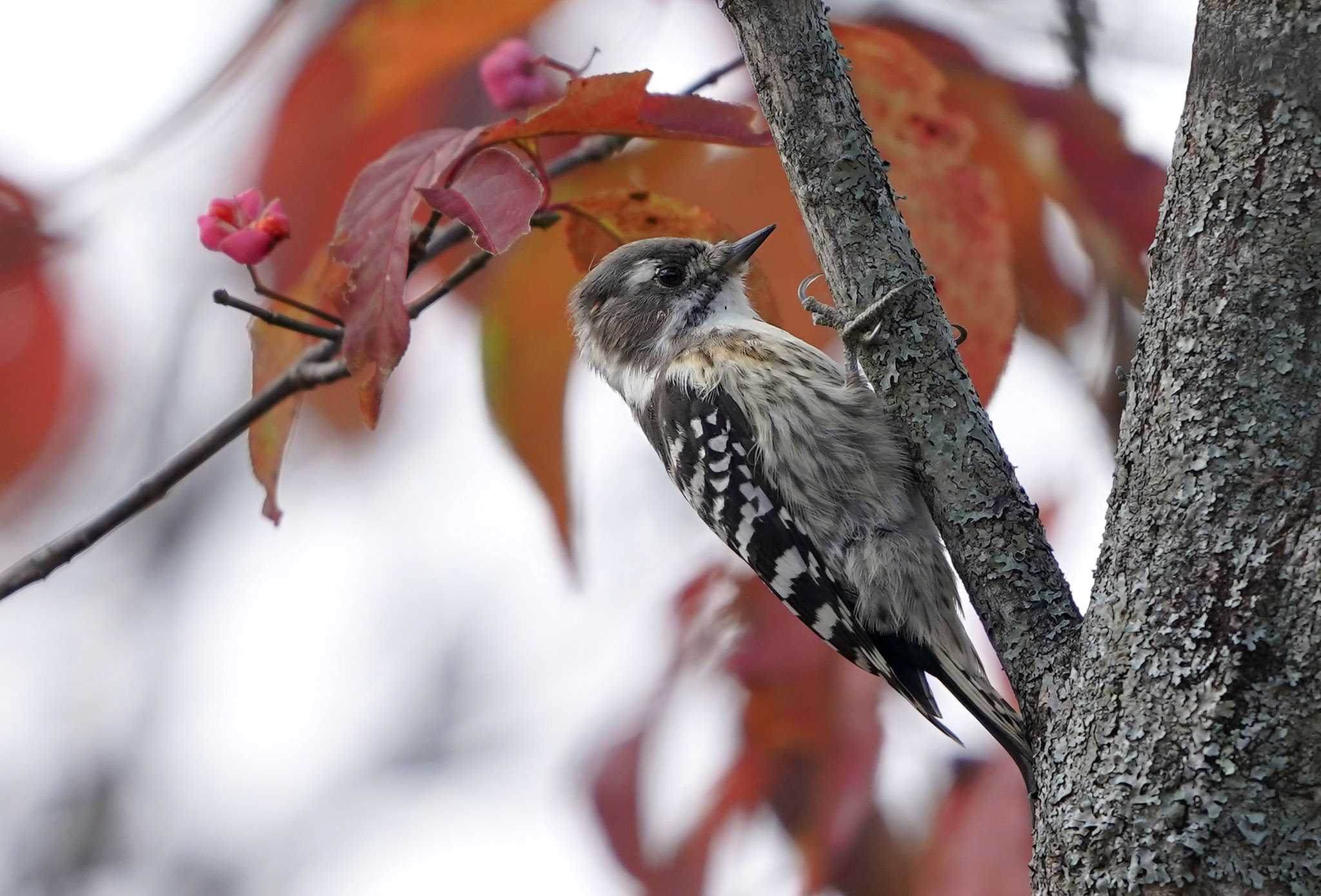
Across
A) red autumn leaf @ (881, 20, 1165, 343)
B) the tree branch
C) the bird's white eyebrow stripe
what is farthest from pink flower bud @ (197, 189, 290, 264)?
the bird's white eyebrow stripe

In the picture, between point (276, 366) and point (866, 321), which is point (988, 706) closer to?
point (866, 321)

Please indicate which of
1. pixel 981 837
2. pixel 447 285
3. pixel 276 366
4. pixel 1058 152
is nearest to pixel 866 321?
pixel 447 285

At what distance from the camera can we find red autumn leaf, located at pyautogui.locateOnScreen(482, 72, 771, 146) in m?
2.60

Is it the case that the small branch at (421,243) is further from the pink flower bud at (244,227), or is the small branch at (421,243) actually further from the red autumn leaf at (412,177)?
the pink flower bud at (244,227)

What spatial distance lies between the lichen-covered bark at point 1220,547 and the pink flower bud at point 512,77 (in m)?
1.82

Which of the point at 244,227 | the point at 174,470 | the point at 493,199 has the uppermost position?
the point at 244,227

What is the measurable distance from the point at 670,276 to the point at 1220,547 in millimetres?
3145

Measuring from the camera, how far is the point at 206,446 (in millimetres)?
2924

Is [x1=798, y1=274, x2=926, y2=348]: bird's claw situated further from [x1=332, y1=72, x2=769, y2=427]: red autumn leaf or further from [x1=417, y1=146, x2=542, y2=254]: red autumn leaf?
[x1=417, y1=146, x2=542, y2=254]: red autumn leaf

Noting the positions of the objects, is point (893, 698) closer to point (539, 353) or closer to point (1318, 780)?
point (539, 353)

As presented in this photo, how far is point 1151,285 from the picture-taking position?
2.20 meters

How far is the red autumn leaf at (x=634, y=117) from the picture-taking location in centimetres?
260

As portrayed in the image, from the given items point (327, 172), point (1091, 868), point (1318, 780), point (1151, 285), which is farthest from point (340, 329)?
point (1318, 780)

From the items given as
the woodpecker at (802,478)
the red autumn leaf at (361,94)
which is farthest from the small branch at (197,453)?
the woodpecker at (802,478)
